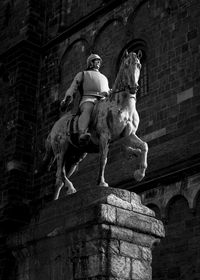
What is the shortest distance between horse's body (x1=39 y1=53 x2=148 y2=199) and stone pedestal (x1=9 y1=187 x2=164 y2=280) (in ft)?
1.81

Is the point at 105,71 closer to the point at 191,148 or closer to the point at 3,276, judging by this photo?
the point at 191,148

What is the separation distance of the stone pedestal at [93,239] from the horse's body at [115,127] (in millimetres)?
552

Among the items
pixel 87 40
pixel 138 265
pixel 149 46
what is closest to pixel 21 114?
pixel 87 40

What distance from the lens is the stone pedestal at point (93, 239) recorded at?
8.26 m

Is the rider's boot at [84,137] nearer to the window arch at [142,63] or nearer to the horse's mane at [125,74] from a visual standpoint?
the horse's mane at [125,74]

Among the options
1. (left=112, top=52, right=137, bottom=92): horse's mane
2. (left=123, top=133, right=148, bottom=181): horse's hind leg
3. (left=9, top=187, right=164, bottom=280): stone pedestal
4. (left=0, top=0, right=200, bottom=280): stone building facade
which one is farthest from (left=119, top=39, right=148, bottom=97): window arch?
(left=9, top=187, right=164, bottom=280): stone pedestal

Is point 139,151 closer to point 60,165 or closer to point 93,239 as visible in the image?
point 60,165

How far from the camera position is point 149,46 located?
15.8 m

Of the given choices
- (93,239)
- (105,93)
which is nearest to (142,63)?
(105,93)

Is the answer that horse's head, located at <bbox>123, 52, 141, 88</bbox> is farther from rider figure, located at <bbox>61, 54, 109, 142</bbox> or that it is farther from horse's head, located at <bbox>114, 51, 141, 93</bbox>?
rider figure, located at <bbox>61, 54, 109, 142</bbox>

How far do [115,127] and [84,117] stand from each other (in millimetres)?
555

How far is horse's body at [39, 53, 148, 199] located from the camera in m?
9.24

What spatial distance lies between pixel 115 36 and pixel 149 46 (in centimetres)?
162

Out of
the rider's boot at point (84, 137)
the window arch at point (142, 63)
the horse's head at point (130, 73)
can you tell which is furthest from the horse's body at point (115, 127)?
the window arch at point (142, 63)
